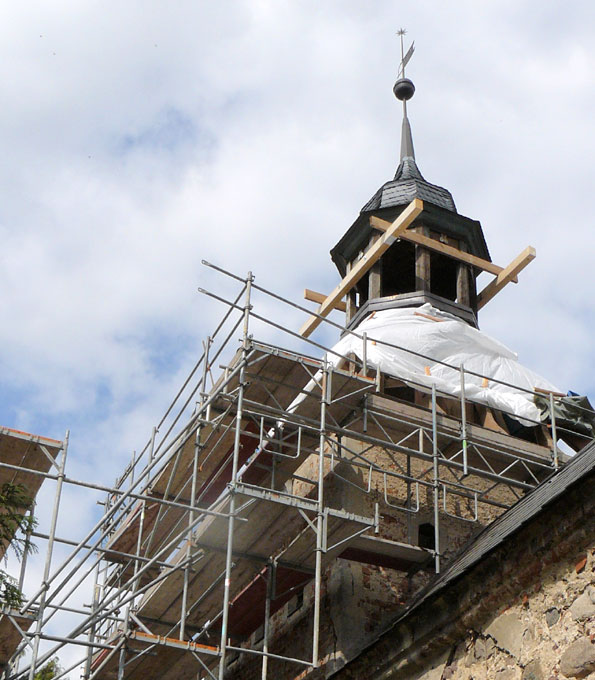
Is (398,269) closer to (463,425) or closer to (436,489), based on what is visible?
(463,425)

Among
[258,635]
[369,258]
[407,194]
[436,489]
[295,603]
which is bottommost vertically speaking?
[258,635]

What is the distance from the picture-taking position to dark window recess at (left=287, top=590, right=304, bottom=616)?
1488cm

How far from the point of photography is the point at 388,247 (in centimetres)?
1972

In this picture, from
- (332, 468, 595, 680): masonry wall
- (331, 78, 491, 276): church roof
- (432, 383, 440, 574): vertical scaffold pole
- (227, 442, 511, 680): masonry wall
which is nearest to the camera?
(332, 468, 595, 680): masonry wall

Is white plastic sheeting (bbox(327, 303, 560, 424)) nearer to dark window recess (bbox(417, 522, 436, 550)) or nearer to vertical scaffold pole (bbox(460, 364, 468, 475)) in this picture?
vertical scaffold pole (bbox(460, 364, 468, 475))

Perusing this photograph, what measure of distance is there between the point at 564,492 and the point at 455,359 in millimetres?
8164

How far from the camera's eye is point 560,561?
9.52 m

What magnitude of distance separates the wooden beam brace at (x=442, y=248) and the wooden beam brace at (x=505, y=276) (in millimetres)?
176

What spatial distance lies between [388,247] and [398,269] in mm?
2419

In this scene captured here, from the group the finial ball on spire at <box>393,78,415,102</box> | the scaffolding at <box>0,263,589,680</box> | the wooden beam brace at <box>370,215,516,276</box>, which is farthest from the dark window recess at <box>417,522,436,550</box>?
the finial ball on spire at <box>393,78,415,102</box>

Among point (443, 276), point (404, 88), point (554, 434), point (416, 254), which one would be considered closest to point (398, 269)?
point (443, 276)

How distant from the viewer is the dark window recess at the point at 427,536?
15406mm

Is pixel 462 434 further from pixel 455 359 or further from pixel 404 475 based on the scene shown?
pixel 455 359

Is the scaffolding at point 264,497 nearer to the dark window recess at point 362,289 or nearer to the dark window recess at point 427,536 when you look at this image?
the dark window recess at point 427,536
